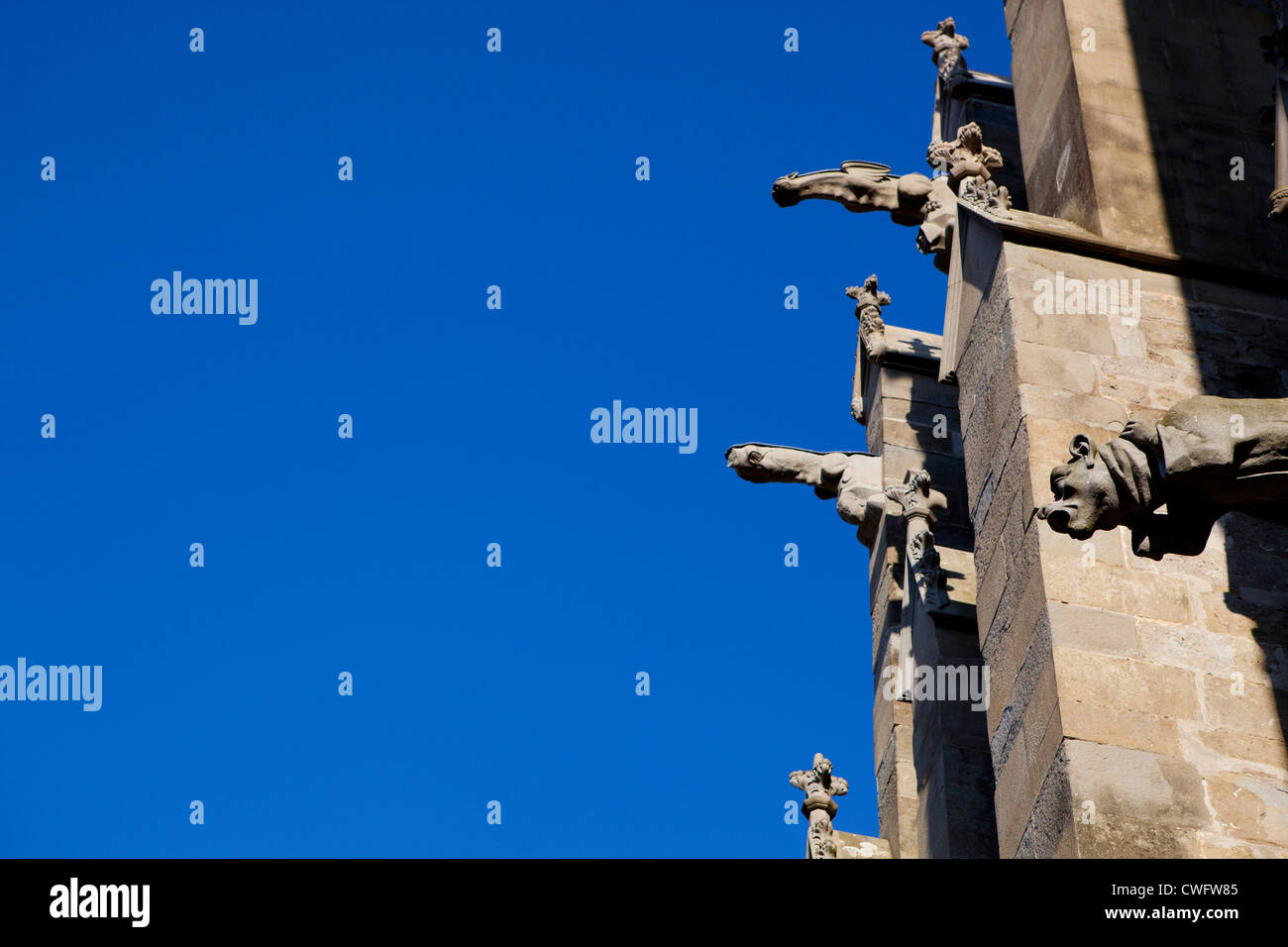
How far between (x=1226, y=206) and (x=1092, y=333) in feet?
5.62

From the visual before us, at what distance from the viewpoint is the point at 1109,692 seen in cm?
925

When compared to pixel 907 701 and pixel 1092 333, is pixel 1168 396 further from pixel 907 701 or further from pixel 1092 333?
pixel 907 701

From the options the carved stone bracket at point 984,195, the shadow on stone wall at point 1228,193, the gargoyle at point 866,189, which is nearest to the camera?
the shadow on stone wall at point 1228,193

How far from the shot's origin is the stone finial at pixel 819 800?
41.1ft

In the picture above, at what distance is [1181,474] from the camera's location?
6.83 m

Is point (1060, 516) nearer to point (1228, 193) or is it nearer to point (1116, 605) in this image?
point (1116, 605)

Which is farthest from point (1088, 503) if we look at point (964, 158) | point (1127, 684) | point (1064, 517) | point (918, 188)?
point (918, 188)

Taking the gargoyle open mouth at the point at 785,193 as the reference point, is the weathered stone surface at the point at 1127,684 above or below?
below

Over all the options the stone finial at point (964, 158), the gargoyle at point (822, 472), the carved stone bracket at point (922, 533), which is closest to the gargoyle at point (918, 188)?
the stone finial at point (964, 158)

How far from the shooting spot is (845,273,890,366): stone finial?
15758 millimetres

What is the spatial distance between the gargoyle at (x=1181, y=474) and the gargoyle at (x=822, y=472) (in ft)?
25.7

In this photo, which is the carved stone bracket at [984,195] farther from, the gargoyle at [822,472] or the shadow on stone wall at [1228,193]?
the gargoyle at [822,472]
